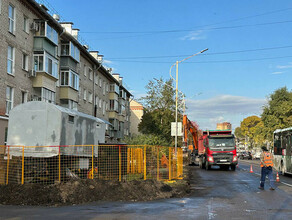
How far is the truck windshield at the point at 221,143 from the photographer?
2816 centimetres

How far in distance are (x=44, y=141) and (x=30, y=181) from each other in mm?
3225

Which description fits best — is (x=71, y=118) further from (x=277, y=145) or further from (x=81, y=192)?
(x=277, y=145)

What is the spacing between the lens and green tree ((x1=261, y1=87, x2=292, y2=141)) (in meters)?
57.8

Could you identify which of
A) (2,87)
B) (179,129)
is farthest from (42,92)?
(179,129)

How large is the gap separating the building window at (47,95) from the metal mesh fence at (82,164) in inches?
527

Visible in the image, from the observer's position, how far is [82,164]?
14609mm

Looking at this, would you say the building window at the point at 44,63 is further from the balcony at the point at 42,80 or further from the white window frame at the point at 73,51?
the white window frame at the point at 73,51

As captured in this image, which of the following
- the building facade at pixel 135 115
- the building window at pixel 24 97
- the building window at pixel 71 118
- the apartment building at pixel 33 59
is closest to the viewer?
the building window at pixel 71 118

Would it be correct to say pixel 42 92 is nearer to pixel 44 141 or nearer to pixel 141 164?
pixel 44 141

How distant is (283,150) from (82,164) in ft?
46.2

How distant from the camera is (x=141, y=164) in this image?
1435 cm

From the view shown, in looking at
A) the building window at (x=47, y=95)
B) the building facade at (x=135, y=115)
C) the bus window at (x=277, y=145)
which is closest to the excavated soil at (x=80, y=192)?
the bus window at (x=277, y=145)

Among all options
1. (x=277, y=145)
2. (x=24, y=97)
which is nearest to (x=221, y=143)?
(x=277, y=145)

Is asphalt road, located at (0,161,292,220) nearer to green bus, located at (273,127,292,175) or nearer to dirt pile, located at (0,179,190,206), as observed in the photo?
dirt pile, located at (0,179,190,206)
